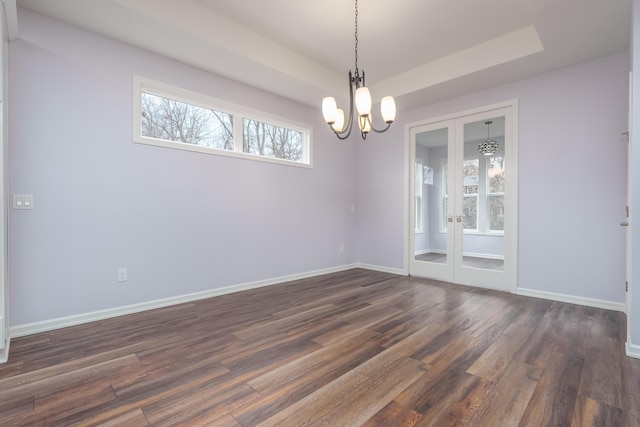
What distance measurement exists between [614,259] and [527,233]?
839 millimetres

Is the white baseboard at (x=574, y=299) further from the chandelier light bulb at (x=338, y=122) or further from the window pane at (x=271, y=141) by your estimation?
the window pane at (x=271, y=141)

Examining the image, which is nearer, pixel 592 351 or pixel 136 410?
pixel 136 410

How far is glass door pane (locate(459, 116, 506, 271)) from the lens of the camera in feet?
13.5

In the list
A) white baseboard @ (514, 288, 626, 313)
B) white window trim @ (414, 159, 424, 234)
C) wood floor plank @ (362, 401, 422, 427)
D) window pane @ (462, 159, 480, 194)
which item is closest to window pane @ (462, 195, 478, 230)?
window pane @ (462, 159, 480, 194)

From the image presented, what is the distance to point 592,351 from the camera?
90.4 inches

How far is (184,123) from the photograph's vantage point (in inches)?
143

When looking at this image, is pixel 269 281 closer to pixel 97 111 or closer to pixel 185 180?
pixel 185 180

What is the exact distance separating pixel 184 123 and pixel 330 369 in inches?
126

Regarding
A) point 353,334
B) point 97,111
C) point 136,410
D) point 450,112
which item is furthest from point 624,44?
point 97,111

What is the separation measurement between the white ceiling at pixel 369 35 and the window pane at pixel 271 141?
0.58m

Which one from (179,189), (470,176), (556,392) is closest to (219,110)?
(179,189)

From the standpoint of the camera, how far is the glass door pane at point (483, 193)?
13.5ft

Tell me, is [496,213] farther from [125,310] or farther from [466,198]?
[125,310]

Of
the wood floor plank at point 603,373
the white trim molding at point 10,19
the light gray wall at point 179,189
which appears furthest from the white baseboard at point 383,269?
the white trim molding at point 10,19
